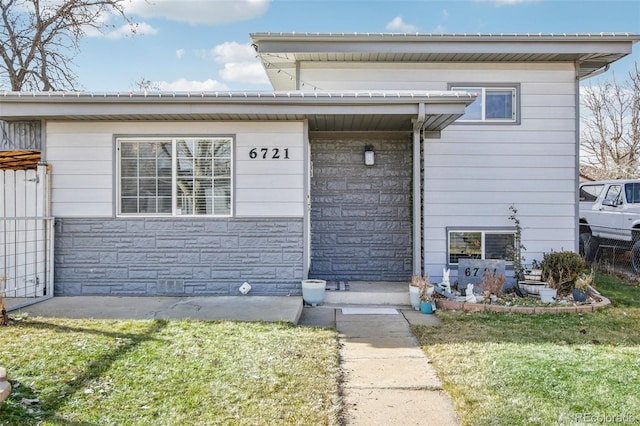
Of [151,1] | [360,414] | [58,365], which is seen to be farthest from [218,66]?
[360,414]

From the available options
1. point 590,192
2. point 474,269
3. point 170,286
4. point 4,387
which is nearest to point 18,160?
point 170,286

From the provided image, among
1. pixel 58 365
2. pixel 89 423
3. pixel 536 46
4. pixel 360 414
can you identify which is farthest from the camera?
pixel 536 46

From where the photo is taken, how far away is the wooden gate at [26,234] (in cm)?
662

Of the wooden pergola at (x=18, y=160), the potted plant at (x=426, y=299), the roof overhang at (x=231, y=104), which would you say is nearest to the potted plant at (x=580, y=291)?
the potted plant at (x=426, y=299)

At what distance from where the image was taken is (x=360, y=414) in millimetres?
3156

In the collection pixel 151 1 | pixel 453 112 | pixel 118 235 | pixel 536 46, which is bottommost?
pixel 118 235

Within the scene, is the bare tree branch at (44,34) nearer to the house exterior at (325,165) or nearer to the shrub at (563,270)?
the house exterior at (325,165)

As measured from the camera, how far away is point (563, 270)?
268 inches

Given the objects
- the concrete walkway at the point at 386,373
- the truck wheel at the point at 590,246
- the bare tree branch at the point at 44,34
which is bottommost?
the concrete walkway at the point at 386,373

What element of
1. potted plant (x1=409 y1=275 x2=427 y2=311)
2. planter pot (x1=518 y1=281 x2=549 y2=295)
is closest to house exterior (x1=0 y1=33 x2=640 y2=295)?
potted plant (x1=409 y1=275 x2=427 y2=311)

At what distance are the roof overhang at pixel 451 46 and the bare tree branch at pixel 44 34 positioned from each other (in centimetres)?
794

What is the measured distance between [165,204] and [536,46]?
623 cm

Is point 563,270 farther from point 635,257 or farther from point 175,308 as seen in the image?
point 175,308

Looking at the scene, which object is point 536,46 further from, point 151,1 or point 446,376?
point 151,1
